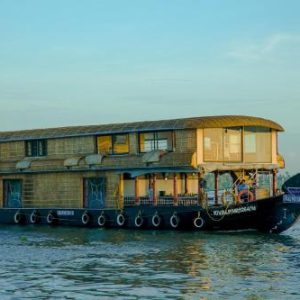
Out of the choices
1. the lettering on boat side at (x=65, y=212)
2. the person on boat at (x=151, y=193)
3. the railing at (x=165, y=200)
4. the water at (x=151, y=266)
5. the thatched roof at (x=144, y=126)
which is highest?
the thatched roof at (x=144, y=126)

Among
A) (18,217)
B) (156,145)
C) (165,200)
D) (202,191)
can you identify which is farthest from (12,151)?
(202,191)

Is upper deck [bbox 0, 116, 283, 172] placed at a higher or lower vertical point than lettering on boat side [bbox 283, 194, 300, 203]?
higher

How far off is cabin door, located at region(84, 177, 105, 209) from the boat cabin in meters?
0.05

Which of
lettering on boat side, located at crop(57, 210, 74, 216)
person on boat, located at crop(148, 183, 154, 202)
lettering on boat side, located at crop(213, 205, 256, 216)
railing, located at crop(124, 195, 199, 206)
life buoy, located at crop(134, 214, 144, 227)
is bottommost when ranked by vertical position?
life buoy, located at crop(134, 214, 144, 227)

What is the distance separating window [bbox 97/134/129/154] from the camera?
37.2 m

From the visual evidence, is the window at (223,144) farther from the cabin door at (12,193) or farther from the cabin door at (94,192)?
the cabin door at (12,193)

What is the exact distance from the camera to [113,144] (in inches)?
1480

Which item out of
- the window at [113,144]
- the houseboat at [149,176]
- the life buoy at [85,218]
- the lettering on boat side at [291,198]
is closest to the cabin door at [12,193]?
the houseboat at [149,176]

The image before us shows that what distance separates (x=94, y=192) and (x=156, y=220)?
505cm

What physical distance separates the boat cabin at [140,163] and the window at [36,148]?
6cm

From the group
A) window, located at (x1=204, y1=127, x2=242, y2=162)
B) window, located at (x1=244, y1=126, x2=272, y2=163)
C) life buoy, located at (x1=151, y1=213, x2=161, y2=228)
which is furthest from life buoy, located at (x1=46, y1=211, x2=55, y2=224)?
window, located at (x1=244, y1=126, x2=272, y2=163)

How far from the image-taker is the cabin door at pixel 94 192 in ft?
125

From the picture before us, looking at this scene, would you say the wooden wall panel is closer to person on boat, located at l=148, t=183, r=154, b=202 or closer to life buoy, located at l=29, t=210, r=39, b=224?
life buoy, located at l=29, t=210, r=39, b=224

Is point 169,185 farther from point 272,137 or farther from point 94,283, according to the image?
point 94,283
